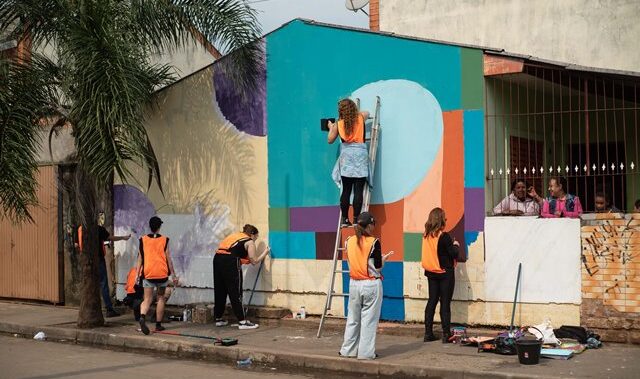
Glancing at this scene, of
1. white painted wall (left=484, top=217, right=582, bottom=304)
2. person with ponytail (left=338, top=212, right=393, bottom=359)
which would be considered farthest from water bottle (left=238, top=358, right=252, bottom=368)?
white painted wall (left=484, top=217, right=582, bottom=304)

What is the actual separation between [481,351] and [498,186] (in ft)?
8.44

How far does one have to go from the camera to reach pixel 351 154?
1180 cm

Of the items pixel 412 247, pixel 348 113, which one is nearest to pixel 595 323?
pixel 412 247

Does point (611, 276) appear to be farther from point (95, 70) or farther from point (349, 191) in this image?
point (95, 70)

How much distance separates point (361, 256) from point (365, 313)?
694mm

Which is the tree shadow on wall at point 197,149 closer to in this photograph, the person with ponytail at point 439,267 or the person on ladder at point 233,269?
the person on ladder at point 233,269

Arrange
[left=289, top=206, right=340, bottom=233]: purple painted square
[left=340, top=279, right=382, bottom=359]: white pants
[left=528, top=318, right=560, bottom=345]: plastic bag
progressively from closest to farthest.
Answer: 1. [left=340, top=279, right=382, bottom=359]: white pants
2. [left=528, top=318, right=560, bottom=345]: plastic bag
3. [left=289, top=206, right=340, bottom=233]: purple painted square

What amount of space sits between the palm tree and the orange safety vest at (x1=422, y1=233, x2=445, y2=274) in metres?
4.27

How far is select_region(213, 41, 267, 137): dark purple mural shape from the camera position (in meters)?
13.6

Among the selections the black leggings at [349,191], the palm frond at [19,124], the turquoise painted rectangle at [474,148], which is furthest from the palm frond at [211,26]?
the turquoise painted rectangle at [474,148]

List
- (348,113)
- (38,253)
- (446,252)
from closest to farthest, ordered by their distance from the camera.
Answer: (446,252), (348,113), (38,253)

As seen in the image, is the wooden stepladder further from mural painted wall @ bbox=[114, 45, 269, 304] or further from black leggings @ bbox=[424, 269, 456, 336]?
mural painted wall @ bbox=[114, 45, 269, 304]

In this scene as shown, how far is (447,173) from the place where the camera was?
1157 centimetres

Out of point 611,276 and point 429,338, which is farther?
point 429,338
